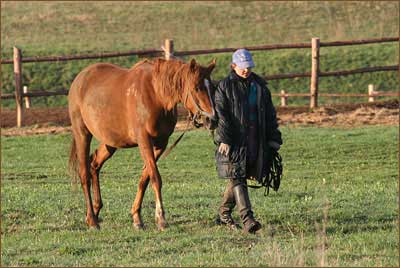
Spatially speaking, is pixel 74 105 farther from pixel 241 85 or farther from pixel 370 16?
pixel 370 16

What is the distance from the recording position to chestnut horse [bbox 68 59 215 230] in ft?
33.2

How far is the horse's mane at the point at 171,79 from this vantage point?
400 inches

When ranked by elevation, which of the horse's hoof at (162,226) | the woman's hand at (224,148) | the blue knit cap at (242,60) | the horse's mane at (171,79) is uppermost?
the blue knit cap at (242,60)

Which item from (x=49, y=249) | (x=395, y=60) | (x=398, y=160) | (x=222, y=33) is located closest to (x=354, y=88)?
(x=395, y=60)

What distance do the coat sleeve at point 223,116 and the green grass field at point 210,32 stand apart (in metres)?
23.1

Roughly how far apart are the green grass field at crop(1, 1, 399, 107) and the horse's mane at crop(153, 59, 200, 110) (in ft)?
73.1

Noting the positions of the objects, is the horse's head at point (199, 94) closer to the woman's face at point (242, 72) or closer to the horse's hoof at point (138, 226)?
the woman's face at point (242, 72)

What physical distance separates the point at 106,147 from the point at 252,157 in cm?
249

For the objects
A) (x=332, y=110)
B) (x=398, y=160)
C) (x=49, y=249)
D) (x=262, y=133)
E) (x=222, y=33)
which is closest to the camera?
(x=49, y=249)

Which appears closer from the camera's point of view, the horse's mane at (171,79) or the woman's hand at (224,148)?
the woman's hand at (224,148)

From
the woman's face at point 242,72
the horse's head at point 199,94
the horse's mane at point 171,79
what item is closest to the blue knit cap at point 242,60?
the woman's face at point 242,72

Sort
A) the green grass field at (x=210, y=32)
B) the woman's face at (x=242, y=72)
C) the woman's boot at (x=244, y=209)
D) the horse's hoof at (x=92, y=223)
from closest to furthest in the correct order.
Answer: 1. the woman's boot at (x=244, y=209)
2. the woman's face at (x=242, y=72)
3. the horse's hoof at (x=92, y=223)
4. the green grass field at (x=210, y=32)

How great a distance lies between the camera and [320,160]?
59.7 feet

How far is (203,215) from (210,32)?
33253mm
